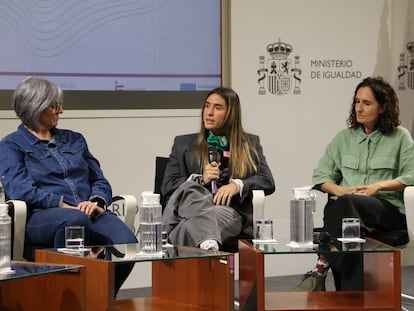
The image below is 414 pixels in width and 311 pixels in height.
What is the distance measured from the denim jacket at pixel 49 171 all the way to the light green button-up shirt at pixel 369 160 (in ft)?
4.69

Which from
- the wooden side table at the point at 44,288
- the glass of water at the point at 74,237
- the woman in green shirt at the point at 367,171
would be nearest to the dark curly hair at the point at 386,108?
the woman in green shirt at the point at 367,171

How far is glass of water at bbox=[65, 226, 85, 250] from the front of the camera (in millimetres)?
4324

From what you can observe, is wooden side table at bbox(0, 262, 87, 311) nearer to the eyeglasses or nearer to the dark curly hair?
the eyeglasses

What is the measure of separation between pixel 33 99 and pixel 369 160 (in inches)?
80.6

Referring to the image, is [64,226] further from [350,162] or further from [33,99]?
[350,162]

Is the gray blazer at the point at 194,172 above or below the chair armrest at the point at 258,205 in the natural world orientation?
above

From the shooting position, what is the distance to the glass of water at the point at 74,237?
4.32m

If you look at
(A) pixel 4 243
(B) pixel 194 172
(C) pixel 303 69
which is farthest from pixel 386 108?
(A) pixel 4 243

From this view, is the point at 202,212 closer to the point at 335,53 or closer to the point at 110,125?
the point at 110,125

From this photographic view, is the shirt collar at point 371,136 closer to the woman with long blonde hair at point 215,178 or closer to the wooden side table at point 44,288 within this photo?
the woman with long blonde hair at point 215,178

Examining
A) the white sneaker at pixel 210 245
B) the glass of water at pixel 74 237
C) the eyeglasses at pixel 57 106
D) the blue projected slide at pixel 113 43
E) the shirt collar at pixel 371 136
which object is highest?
the blue projected slide at pixel 113 43

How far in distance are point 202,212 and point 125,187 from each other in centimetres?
125

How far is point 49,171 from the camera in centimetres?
502

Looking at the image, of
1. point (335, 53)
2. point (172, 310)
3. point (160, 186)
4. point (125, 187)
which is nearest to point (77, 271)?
point (172, 310)
